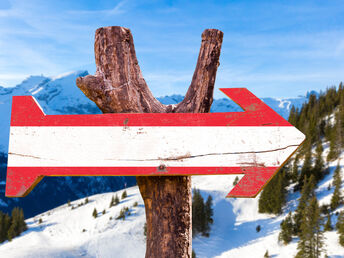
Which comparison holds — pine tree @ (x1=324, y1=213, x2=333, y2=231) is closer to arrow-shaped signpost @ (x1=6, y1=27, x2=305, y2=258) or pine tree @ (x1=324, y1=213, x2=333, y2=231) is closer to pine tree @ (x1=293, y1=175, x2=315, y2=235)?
pine tree @ (x1=293, y1=175, x2=315, y2=235)

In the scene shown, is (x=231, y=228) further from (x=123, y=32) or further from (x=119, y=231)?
(x=123, y=32)

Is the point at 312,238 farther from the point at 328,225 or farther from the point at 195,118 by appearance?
the point at 195,118

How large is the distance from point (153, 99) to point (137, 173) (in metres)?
0.95

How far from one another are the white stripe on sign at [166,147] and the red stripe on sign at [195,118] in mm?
40

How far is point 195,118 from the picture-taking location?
2336 mm

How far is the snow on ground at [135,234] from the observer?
4206 cm

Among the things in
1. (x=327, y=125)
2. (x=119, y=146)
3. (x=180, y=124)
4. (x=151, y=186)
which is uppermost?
(x=327, y=125)

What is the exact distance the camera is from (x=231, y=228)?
167ft

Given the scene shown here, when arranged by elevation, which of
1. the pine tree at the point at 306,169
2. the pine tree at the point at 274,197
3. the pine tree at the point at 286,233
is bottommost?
the pine tree at the point at 286,233

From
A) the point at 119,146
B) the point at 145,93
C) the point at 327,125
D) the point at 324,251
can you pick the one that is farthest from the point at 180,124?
the point at 327,125

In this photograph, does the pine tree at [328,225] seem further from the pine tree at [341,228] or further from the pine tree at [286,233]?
the pine tree at [286,233]

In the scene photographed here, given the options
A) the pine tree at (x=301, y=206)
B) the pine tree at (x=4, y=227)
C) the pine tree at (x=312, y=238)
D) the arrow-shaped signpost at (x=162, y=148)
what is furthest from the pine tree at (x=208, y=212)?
Answer: the arrow-shaped signpost at (x=162, y=148)

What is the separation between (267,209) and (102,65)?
53.7m

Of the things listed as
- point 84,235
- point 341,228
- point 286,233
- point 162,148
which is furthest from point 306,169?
point 162,148
